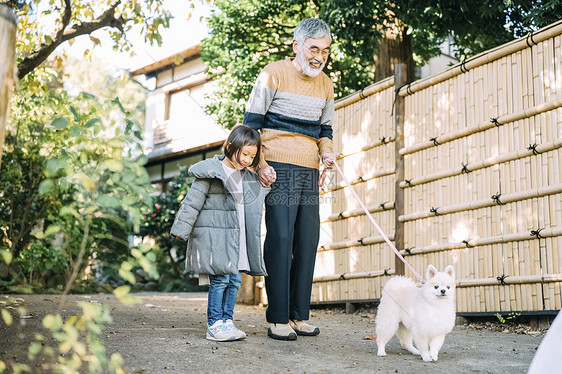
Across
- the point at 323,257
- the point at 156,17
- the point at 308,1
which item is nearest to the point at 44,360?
the point at 323,257

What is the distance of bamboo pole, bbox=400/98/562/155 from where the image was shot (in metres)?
4.03

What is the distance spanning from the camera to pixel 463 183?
462 centimetres

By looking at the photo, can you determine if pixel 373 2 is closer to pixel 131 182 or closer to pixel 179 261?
pixel 131 182

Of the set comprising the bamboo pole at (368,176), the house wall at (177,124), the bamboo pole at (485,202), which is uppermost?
the house wall at (177,124)

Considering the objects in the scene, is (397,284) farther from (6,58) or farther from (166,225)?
(166,225)

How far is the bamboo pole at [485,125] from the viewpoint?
4.03m

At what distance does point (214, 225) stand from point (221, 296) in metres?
0.41

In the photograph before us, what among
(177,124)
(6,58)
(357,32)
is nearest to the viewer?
(6,58)

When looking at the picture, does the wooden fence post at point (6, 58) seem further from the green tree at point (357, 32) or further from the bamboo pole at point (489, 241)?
the green tree at point (357, 32)

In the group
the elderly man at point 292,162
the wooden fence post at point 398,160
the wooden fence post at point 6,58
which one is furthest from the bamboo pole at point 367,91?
the wooden fence post at point 6,58

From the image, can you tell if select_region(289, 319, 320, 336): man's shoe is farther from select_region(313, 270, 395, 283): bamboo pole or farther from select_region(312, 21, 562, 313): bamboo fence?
select_region(313, 270, 395, 283): bamboo pole

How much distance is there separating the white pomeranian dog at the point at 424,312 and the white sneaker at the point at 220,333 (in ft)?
2.70

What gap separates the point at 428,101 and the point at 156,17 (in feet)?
9.14

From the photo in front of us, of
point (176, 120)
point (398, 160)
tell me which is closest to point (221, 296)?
point (398, 160)
